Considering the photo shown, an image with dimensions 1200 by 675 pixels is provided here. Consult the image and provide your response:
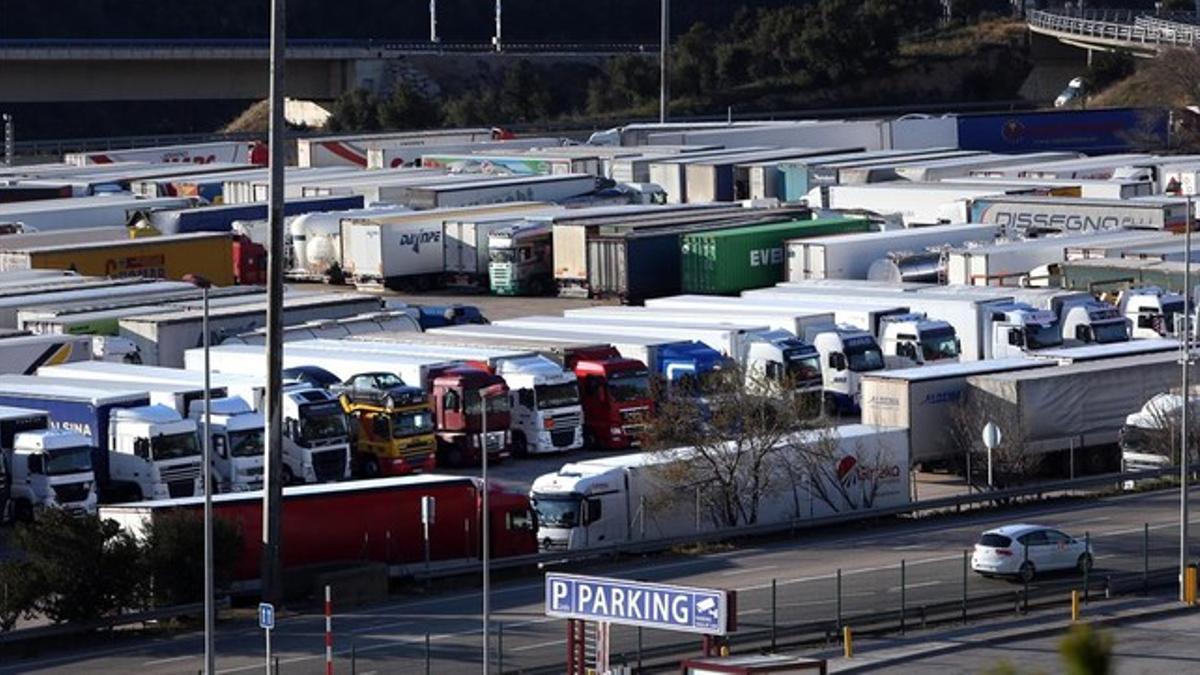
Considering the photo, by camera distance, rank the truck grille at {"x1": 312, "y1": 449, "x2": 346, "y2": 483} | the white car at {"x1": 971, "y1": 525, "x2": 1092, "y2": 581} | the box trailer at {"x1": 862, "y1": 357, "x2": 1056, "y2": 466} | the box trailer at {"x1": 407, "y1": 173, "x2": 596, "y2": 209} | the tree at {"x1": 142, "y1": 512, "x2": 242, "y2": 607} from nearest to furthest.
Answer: the tree at {"x1": 142, "y1": 512, "x2": 242, "y2": 607}
the white car at {"x1": 971, "y1": 525, "x2": 1092, "y2": 581}
the truck grille at {"x1": 312, "y1": 449, "x2": 346, "y2": 483}
the box trailer at {"x1": 862, "y1": 357, "x2": 1056, "y2": 466}
the box trailer at {"x1": 407, "y1": 173, "x2": 596, "y2": 209}

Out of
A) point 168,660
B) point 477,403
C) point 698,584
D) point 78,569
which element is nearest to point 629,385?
point 477,403

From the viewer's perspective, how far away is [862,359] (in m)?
44.8

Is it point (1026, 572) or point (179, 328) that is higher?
point (179, 328)

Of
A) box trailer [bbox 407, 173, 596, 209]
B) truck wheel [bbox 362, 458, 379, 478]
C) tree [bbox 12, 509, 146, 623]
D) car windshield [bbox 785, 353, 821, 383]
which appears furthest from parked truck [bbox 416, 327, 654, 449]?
box trailer [bbox 407, 173, 596, 209]

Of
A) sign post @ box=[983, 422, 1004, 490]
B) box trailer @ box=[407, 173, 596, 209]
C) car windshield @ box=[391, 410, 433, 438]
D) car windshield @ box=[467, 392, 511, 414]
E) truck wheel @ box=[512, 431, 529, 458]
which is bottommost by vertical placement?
truck wheel @ box=[512, 431, 529, 458]

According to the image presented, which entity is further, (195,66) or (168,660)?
(195,66)

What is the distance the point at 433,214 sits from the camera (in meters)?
66.1

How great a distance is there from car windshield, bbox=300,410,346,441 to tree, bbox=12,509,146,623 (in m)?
9.15

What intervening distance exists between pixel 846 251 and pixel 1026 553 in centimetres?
2734

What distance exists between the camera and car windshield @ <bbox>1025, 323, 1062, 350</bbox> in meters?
46.7

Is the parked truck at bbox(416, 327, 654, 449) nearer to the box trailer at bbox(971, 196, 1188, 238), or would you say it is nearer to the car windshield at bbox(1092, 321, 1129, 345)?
the car windshield at bbox(1092, 321, 1129, 345)

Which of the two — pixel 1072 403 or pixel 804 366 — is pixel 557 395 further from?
pixel 1072 403

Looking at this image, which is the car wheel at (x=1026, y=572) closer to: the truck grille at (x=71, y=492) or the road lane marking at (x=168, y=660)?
the road lane marking at (x=168, y=660)

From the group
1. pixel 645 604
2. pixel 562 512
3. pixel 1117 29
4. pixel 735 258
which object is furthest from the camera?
pixel 1117 29
